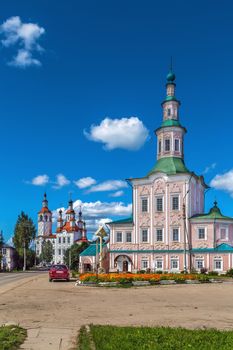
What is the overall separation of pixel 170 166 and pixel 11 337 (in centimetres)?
4751

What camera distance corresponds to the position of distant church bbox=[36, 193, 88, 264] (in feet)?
462

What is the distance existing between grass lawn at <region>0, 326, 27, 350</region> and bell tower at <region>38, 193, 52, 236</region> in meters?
148

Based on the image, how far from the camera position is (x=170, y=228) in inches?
2058

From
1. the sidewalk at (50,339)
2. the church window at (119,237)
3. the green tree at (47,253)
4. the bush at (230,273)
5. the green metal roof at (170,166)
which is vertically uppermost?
the green metal roof at (170,166)

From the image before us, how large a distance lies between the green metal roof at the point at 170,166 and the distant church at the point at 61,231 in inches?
3168

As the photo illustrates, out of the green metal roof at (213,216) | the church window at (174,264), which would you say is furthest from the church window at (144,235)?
the green metal roof at (213,216)

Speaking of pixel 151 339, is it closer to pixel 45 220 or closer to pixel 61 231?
pixel 61 231

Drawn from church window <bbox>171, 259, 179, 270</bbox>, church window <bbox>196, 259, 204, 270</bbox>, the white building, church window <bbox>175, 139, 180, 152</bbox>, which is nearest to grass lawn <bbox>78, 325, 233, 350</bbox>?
church window <bbox>196, 259, 204, 270</bbox>

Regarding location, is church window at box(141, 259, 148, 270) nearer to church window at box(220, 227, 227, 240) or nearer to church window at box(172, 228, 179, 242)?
church window at box(172, 228, 179, 242)

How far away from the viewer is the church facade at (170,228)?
166 ft

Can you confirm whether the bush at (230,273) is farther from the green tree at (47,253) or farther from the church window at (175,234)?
the green tree at (47,253)

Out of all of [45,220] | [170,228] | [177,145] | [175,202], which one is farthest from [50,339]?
[45,220]

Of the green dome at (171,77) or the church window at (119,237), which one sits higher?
the green dome at (171,77)

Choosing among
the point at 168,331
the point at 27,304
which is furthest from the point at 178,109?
the point at 168,331
